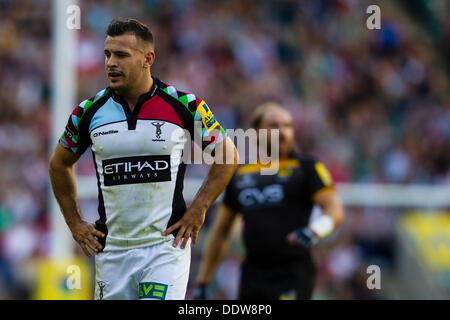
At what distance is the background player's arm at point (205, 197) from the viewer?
15.2ft

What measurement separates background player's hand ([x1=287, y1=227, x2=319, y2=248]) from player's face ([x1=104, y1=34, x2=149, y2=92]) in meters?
2.19

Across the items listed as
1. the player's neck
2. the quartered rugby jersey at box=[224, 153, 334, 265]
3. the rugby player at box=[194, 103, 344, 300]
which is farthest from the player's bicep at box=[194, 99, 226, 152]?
the quartered rugby jersey at box=[224, 153, 334, 265]

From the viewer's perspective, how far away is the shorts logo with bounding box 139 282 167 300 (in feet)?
14.9

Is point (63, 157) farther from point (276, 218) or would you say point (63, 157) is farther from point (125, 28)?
point (276, 218)

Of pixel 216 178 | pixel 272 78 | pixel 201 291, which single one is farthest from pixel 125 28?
pixel 272 78

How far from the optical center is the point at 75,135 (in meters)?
4.71

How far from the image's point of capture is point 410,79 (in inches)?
585

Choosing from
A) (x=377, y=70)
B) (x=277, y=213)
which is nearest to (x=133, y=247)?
(x=277, y=213)

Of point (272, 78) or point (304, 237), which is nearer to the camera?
point (304, 237)

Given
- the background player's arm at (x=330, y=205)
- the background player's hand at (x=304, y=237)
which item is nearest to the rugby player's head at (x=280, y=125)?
the background player's arm at (x=330, y=205)

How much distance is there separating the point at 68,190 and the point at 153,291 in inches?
34.0

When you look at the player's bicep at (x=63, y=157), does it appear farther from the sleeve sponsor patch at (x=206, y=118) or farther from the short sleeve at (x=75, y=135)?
the sleeve sponsor patch at (x=206, y=118)

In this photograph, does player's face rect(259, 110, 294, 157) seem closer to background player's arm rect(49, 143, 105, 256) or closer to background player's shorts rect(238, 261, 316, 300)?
background player's shorts rect(238, 261, 316, 300)

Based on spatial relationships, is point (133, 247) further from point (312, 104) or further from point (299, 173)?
point (312, 104)
